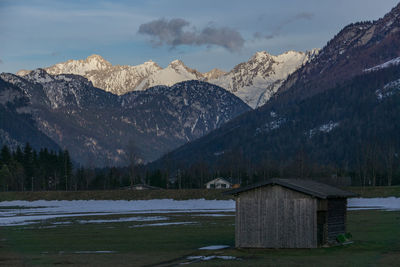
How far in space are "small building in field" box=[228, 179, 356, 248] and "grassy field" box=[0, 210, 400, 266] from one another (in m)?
1.22

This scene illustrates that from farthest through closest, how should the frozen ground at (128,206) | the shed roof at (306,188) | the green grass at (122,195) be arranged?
the green grass at (122,195)
the frozen ground at (128,206)
the shed roof at (306,188)

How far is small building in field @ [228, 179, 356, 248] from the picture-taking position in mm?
55375

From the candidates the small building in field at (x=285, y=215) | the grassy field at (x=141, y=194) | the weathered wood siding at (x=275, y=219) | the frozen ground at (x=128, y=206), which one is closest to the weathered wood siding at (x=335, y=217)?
the small building in field at (x=285, y=215)

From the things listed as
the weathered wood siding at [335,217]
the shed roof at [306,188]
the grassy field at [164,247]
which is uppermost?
the shed roof at [306,188]

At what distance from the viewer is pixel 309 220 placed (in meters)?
55.2

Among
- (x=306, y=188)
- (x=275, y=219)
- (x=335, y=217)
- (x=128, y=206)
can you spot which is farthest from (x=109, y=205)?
(x=306, y=188)

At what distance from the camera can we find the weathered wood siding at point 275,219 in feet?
182

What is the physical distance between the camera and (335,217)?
193 ft

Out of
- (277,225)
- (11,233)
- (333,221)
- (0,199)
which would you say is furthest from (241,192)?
(0,199)

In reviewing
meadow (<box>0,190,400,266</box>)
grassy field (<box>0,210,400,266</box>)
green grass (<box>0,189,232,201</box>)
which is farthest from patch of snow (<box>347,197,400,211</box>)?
grassy field (<box>0,210,400,266</box>)

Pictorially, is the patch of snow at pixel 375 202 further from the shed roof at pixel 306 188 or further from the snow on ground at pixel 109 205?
the shed roof at pixel 306 188

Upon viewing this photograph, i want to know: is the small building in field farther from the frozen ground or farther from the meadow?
the frozen ground

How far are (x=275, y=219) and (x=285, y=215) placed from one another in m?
0.92

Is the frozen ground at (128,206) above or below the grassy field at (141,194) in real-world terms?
below
